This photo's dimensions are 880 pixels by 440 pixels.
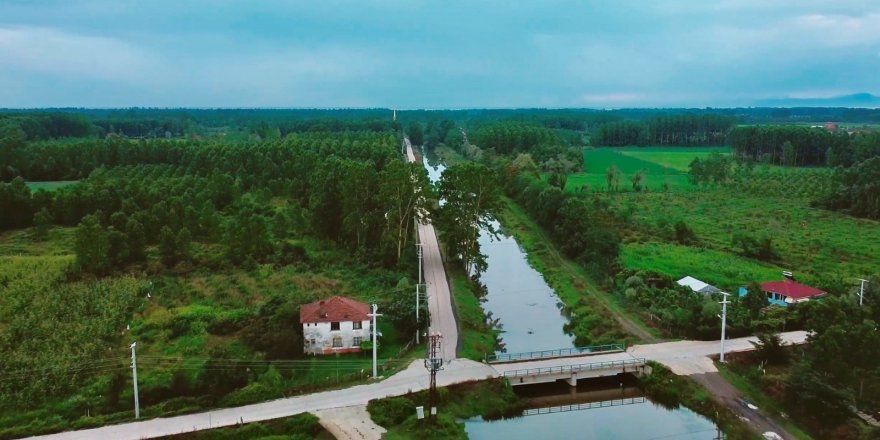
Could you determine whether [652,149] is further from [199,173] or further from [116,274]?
[116,274]

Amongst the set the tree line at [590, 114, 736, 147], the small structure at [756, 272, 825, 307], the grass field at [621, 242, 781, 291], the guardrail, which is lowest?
the guardrail

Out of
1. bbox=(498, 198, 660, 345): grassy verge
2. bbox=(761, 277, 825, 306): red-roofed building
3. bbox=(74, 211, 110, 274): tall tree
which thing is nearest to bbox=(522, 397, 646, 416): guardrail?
bbox=(498, 198, 660, 345): grassy verge

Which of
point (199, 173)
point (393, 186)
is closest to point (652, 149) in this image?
point (199, 173)

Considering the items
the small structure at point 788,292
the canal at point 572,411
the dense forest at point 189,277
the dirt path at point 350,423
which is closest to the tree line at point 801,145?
the small structure at point 788,292

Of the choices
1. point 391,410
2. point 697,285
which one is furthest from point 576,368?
point 697,285

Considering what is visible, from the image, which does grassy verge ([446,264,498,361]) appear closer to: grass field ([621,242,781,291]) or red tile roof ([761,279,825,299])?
grass field ([621,242,781,291])
